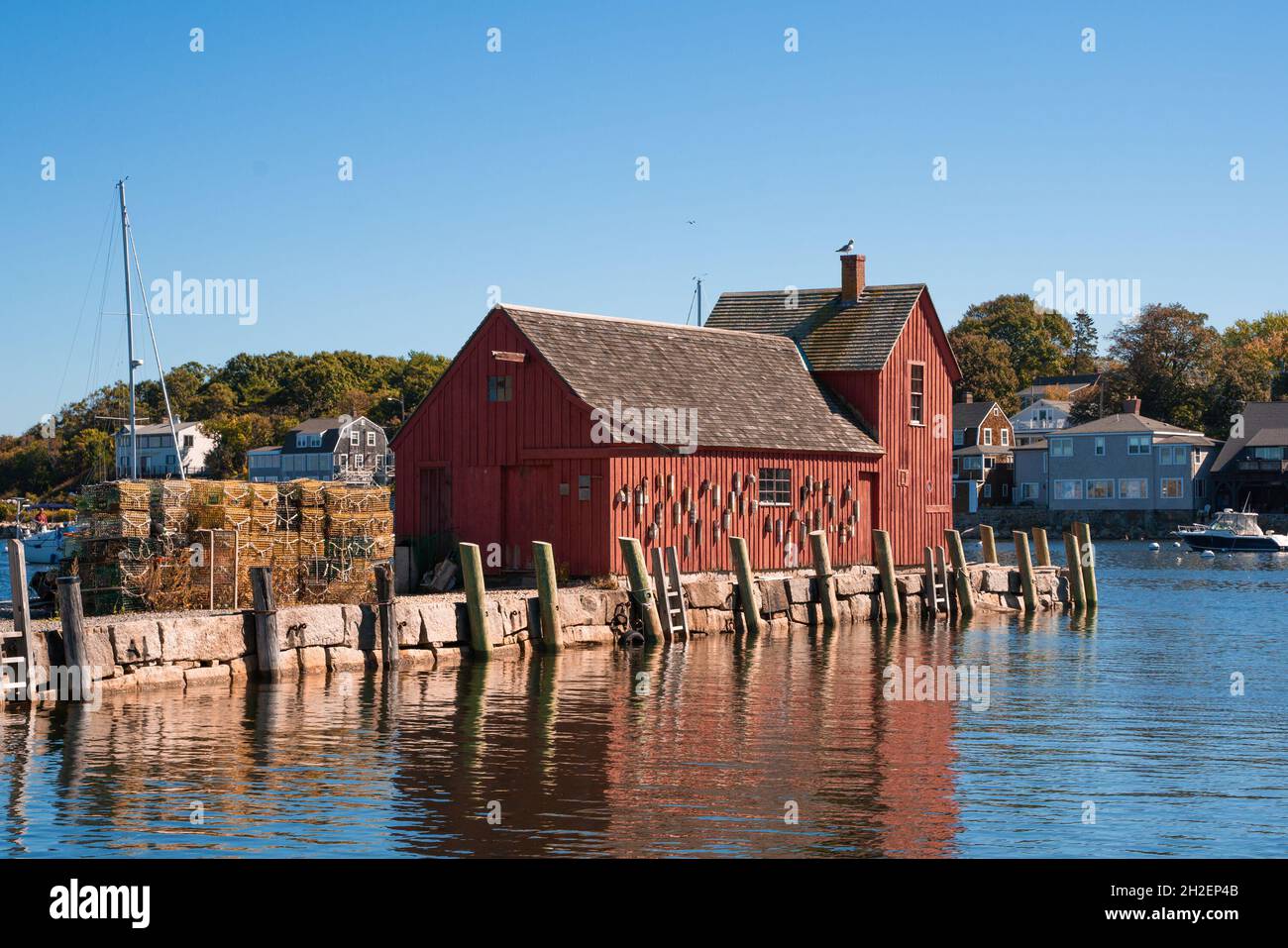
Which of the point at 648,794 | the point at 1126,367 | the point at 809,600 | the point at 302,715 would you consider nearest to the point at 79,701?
the point at 302,715

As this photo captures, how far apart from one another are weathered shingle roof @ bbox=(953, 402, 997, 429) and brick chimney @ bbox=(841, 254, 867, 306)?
73.9 metres

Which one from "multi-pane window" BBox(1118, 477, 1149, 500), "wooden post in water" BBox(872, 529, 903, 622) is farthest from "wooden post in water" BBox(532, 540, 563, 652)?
"multi-pane window" BBox(1118, 477, 1149, 500)

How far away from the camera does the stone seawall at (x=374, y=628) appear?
2127 cm

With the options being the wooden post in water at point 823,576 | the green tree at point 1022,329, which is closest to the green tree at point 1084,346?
the green tree at point 1022,329

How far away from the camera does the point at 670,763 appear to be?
17.3m

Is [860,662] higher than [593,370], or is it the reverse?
[593,370]

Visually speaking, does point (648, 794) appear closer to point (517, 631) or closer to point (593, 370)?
point (517, 631)

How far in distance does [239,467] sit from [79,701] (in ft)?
421

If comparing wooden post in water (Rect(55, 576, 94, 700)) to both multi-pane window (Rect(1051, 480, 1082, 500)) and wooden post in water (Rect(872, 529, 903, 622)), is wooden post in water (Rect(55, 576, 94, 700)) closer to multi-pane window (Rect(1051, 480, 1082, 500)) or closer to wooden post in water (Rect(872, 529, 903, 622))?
wooden post in water (Rect(872, 529, 903, 622))

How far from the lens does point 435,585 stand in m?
31.8

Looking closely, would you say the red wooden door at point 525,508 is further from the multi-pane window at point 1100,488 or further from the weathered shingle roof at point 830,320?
the multi-pane window at point 1100,488

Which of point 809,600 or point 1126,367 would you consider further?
point 1126,367

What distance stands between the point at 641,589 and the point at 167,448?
129 m

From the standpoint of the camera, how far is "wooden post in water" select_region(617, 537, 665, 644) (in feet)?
93.1
